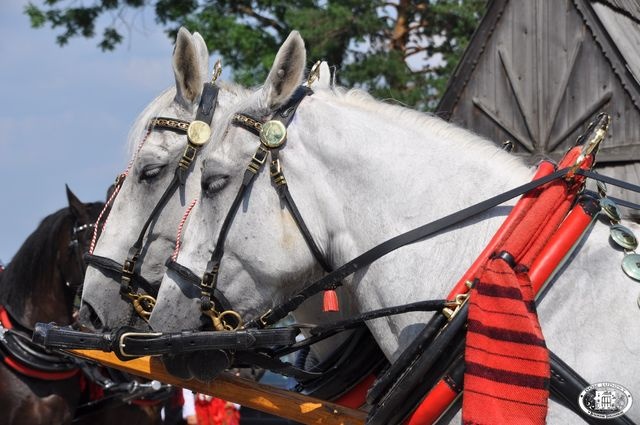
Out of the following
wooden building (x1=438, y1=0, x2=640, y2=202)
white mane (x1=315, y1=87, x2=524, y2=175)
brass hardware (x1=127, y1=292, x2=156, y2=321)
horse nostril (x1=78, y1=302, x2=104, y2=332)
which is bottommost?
horse nostril (x1=78, y1=302, x2=104, y2=332)

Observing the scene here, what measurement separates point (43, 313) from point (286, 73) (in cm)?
375

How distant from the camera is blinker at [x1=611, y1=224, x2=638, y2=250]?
7.66 feet

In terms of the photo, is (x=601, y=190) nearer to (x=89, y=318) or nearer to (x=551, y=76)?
(x=89, y=318)

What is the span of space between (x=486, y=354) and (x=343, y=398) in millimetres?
1276

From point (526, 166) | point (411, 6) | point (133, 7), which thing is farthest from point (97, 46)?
point (526, 166)

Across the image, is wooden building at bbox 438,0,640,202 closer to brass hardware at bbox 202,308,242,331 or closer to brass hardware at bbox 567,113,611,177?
brass hardware at bbox 567,113,611,177

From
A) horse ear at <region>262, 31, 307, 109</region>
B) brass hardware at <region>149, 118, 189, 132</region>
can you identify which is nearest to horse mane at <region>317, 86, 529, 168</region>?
horse ear at <region>262, 31, 307, 109</region>

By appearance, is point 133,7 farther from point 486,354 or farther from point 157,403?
point 486,354

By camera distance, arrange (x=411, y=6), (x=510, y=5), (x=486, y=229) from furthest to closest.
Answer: (x=411, y=6), (x=510, y=5), (x=486, y=229)

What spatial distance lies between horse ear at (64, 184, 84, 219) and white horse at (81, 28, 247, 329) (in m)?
2.79

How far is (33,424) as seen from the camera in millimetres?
5672

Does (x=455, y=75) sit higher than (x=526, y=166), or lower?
higher

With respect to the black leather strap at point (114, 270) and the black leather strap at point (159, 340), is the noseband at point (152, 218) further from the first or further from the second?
the black leather strap at point (159, 340)

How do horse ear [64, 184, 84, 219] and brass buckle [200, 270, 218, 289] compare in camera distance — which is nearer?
brass buckle [200, 270, 218, 289]
